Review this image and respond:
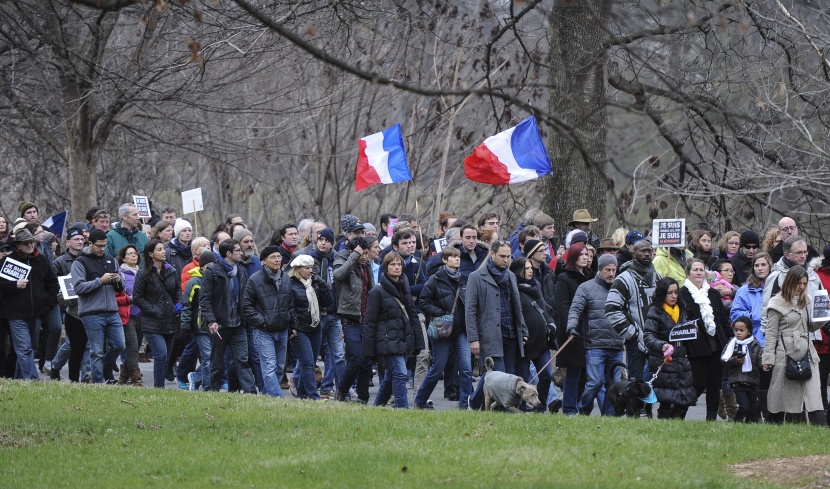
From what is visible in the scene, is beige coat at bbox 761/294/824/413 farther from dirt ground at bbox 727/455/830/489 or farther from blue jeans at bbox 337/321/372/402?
blue jeans at bbox 337/321/372/402

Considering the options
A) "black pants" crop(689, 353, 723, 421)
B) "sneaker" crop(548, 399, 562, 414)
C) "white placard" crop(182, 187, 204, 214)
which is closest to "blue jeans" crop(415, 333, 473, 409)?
"sneaker" crop(548, 399, 562, 414)

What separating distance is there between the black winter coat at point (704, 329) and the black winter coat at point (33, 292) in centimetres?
779

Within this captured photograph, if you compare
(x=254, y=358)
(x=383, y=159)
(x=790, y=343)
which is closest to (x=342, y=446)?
(x=790, y=343)

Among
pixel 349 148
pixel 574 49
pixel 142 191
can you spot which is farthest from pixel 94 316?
pixel 142 191

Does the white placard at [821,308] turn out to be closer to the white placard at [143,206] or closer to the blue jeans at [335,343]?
the blue jeans at [335,343]

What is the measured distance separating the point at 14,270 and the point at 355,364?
438 centimetres

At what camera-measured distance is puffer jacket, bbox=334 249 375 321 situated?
15141 mm

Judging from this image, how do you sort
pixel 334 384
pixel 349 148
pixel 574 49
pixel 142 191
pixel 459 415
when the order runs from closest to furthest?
1. pixel 459 415
2. pixel 574 49
3. pixel 334 384
4. pixel 349 148
5. pixel 142 191

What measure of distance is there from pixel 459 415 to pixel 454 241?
13.0ft

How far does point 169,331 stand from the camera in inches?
618

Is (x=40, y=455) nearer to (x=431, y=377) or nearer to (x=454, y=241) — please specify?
(x=431, y=377)

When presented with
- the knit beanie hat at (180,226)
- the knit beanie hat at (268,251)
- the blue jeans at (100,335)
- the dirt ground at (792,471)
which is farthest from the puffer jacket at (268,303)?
the dirt ground at (792,471)

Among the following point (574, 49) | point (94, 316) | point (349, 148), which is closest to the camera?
point (574, 49)

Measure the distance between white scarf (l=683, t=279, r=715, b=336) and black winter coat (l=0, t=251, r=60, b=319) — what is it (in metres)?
7.82
